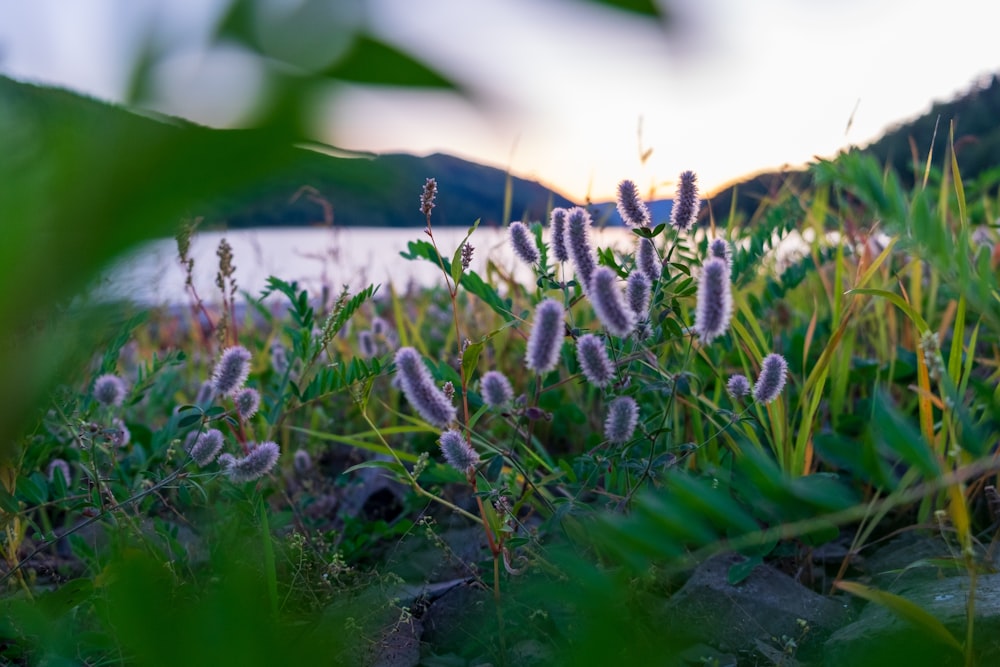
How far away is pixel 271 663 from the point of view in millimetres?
351

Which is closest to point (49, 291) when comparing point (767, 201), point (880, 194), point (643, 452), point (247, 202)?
point (247, 202)

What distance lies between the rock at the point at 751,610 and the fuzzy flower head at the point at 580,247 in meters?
0.60

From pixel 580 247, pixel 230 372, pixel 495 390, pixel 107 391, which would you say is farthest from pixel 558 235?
pixel 107 391

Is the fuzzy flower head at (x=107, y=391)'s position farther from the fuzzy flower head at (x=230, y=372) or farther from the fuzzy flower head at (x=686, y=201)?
the fuzzy flower head at (x=686, y=201)

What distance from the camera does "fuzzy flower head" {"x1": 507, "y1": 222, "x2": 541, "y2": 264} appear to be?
1483 millimetres

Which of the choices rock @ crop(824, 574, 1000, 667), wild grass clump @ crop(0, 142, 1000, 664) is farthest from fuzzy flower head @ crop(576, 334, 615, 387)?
rock @ crop(824, 574, 1000, 667)

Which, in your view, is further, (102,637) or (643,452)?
(643,452)

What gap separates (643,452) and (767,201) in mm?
2226

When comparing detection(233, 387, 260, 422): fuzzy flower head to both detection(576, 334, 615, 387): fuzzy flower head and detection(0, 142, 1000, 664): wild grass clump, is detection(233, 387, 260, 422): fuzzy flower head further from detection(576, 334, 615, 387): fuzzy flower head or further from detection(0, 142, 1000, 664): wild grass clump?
detection(576, 334, 615, 387): fuzzy flower head

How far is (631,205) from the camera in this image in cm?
142

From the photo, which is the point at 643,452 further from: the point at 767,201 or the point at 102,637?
the point at 767,201

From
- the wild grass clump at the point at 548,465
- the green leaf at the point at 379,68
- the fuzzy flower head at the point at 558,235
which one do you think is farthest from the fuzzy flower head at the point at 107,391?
the green leaf at the point at 379,68

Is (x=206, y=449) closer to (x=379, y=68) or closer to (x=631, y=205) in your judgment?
(x=631, y=205)

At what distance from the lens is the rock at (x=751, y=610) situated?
1422 mm
